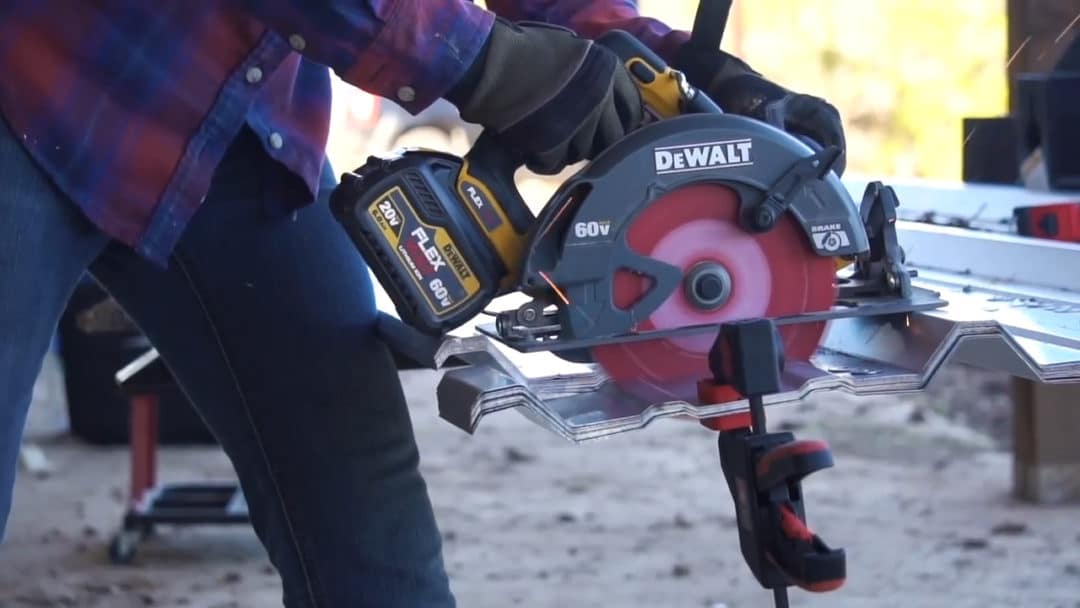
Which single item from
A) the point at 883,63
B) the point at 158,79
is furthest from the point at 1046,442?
the point at 883,63

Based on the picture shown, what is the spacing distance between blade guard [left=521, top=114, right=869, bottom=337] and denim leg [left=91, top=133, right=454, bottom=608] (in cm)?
27

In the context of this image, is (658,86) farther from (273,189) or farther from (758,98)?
(273,189)

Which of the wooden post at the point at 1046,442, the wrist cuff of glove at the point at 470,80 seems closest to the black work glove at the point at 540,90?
the wrist cuff of glove at the point at 470,80

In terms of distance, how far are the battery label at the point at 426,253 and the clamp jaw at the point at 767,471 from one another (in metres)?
0.24

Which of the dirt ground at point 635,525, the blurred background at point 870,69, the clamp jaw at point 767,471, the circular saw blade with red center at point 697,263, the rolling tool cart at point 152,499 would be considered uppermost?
the blurred background at point 870,69

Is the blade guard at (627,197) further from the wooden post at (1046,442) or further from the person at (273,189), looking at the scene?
the wooden post at (1046,442)

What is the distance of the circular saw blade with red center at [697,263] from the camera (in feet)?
4.31

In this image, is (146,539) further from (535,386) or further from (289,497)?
(535,386)

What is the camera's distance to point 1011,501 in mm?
3324

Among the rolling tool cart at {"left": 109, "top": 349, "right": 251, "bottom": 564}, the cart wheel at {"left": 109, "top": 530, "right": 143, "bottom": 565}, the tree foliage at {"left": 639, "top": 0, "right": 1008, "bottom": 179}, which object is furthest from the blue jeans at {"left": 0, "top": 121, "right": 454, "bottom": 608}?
the tree foliage at {"left": 639, "top": 0, "right": 1008, "bottom": 179}

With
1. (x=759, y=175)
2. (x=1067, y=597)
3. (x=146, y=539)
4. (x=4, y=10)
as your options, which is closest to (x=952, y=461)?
(x=1067, y=597)

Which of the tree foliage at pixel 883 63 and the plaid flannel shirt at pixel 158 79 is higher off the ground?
the tree foliage at pixel 883 63

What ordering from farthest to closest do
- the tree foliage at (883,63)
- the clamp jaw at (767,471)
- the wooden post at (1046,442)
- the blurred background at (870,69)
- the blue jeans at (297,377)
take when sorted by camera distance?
1. the blurred background at (870,69)
2. the tree foliage at (883,63)
3. the wooden post at (1046,442)
4. the blue jeans at (297,377)
5. the clamp jaw at (767,471)

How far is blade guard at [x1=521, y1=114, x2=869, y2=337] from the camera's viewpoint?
4.18 feet
